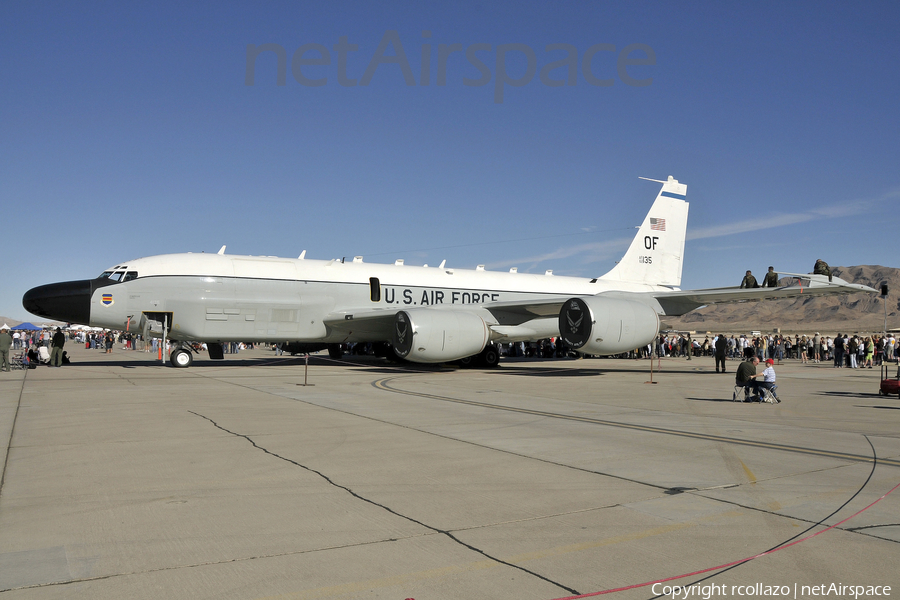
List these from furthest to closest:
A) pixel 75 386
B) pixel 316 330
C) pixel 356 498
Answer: pixel 316 330 < pixel 75 386 < pixel 356 498

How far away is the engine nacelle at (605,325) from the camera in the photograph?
21.0 meters

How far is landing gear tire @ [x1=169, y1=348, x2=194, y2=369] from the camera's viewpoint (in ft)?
73.4

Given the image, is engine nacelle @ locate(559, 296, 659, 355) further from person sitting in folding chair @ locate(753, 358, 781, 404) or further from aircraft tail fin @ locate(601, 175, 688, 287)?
aircraft tail fin @ locate(601, 175, 688, 287)

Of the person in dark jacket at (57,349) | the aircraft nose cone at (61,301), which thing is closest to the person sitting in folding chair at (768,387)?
the aircraft nose cone at (61,301)

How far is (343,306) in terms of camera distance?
78.4 feet

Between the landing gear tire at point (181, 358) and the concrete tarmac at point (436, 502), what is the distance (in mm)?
10538

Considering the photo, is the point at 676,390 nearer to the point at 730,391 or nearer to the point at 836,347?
the point at 730,391

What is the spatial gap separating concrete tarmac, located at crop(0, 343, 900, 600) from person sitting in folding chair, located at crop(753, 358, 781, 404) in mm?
2216

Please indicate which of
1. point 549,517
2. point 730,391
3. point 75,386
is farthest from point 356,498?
point 730,391

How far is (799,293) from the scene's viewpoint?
71.6ft

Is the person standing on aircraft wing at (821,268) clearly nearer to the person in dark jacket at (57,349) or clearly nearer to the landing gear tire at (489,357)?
the landing gear tire at (489,357)

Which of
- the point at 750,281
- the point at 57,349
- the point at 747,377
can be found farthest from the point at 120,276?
the point at 750,281

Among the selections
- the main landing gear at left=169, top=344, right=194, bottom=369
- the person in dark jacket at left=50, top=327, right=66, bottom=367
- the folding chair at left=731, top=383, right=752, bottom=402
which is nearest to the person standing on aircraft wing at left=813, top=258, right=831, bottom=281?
the folding chair at left=731, top=383, right=752, bottom=402

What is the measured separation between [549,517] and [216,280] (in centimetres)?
1881
